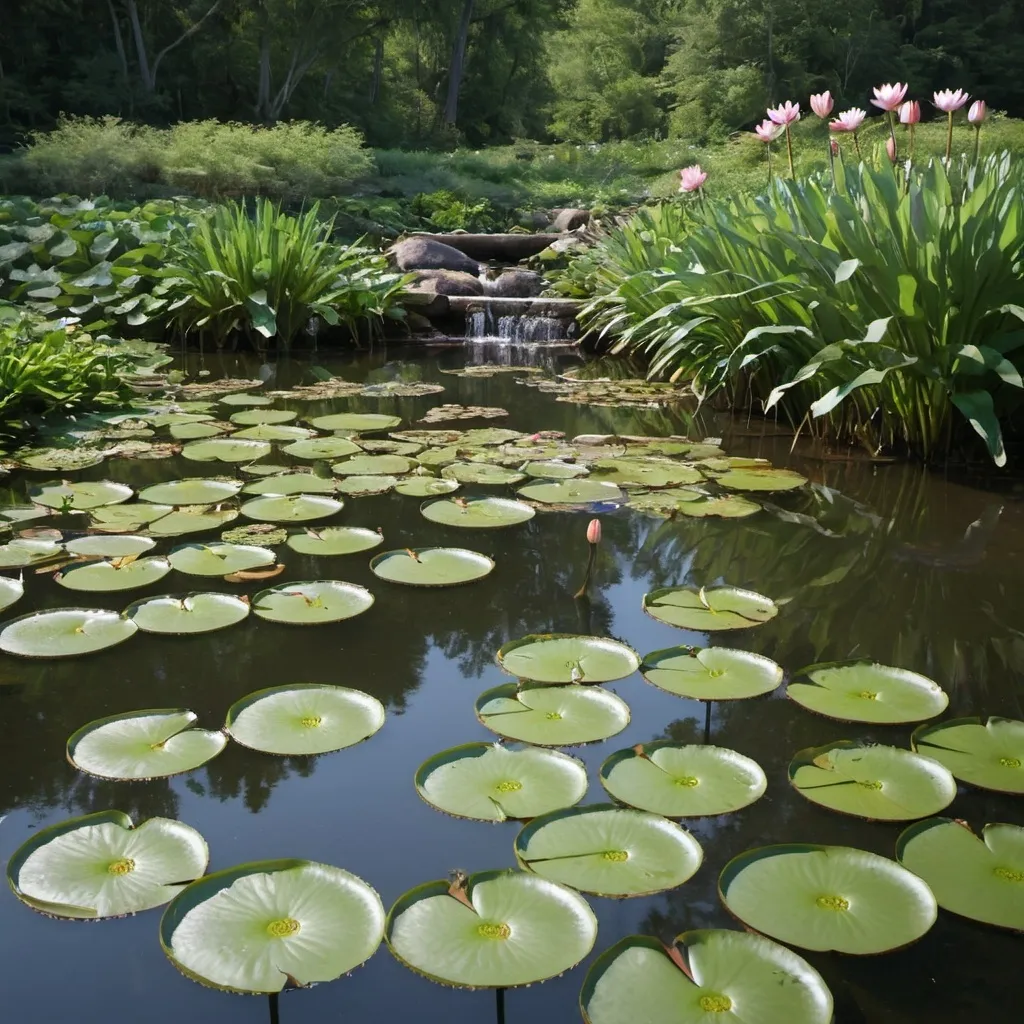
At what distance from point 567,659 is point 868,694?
62cm

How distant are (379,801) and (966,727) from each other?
43.3 inches

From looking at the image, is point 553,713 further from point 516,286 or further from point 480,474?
point 516,286

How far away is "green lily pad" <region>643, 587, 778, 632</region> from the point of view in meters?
2.30

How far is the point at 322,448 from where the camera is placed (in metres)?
3.78

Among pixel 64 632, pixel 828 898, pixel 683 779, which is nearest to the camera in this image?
pixel 828 898

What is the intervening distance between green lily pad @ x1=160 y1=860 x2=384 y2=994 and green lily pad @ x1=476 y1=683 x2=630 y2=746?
506mm

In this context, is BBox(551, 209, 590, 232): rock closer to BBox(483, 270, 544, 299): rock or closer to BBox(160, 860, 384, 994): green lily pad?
BBox(483, 270, 544, 299): rock

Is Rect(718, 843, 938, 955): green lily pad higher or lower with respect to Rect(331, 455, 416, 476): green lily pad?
lower

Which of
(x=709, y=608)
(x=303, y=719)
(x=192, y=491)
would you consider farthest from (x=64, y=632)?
(x=709, y=608)

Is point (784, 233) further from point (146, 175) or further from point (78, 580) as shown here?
point (146, 175)

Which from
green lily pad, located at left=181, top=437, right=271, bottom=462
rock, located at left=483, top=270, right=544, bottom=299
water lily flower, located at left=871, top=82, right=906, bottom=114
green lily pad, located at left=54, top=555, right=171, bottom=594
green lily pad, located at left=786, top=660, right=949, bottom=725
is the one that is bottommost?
green lily pad, located at left=786, top=660, right=949, bottom=725

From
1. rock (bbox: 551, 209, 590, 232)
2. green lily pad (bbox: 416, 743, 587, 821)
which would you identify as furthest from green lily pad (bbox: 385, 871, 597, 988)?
rock (bbox: 551, 209, 590, 232)

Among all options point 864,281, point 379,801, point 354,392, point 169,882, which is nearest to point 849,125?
point 864,281

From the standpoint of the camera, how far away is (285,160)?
1478cm
